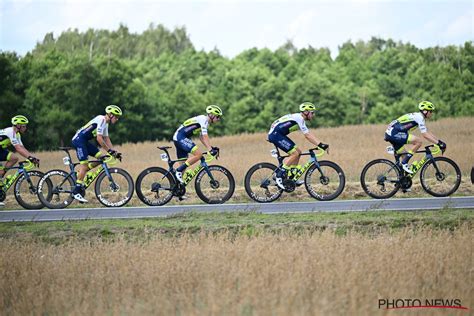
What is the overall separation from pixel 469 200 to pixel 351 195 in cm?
291

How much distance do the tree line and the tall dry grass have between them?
170 feet

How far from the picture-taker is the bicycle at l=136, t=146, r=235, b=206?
51.1 ft

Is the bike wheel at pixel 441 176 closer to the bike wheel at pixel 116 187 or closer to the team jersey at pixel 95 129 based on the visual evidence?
the bike wheel at pixel 116 187

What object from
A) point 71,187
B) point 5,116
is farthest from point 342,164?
point 5,116

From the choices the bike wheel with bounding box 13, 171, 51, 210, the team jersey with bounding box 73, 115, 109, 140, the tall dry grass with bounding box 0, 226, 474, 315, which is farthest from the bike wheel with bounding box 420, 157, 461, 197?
the bike wheel with bounding box 13, 171, 51, 210

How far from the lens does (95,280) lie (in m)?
8.38

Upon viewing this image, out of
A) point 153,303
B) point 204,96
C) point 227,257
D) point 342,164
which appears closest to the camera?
point 153,303

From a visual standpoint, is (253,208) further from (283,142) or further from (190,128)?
(190,128)

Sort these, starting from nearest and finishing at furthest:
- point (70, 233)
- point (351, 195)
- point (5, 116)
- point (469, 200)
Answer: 1. point (70, 233)
2. point (469, 200)
3. point (351, 195)
4. point (5, 116)

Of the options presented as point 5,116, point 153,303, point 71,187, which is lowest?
point 153,303

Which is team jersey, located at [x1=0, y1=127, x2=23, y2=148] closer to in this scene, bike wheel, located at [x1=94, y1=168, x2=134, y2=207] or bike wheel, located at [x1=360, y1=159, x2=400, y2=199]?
bike wheel, located at [x1=94, y1=168, x2=134, y2=207]

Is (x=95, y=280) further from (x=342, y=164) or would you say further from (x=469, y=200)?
(x=342, y=164)

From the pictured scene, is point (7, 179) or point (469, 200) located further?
point (7, 179)

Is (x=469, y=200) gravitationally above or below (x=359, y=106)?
below
